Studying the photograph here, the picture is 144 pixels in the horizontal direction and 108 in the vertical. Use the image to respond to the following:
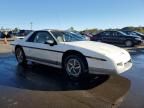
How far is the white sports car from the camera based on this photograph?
6.57 metres

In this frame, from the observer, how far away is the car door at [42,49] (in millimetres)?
7709

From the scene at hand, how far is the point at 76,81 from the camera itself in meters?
7.05

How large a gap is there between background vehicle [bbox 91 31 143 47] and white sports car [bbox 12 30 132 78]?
14.6m

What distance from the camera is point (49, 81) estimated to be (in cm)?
712

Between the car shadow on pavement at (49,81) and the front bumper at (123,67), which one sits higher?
the front bumper at (123,67)

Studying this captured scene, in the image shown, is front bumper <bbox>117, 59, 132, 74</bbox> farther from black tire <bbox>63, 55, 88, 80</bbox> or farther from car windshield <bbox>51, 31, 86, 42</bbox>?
car windshield <bbox>51, 31, 86, 42</bbox>

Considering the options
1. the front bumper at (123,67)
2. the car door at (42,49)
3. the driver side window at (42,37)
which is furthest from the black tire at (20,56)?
the front bumper at (123,67)

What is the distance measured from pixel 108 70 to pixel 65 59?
4.73 feet

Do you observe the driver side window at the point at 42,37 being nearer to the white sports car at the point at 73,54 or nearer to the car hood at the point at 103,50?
the white sports car at the point at 73,54

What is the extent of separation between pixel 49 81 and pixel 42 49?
1382 mm

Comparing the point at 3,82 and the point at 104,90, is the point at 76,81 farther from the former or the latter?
the point at 3,82

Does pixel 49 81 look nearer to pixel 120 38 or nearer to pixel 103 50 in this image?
pixel 103 50

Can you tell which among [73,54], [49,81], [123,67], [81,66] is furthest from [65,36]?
[123,67]

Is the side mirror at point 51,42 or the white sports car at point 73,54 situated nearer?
the white sports car at point 73,54
